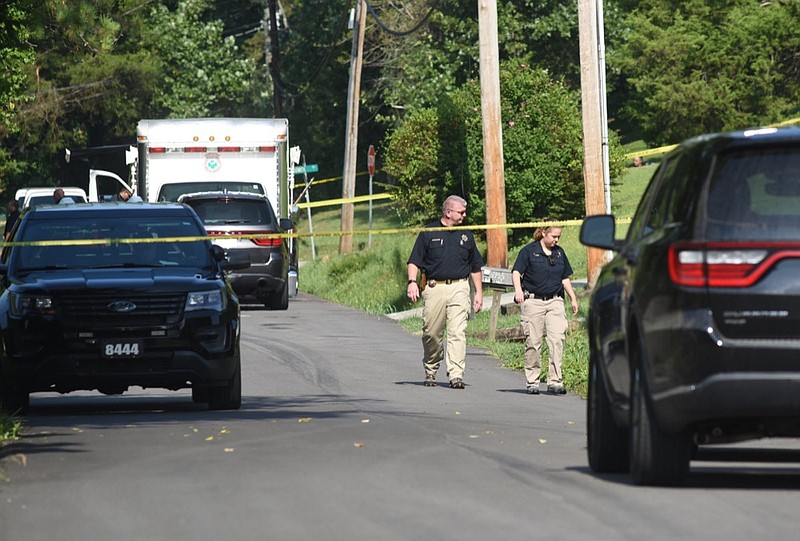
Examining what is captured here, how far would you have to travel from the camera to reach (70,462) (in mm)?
10242

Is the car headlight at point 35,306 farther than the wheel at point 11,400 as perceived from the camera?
No

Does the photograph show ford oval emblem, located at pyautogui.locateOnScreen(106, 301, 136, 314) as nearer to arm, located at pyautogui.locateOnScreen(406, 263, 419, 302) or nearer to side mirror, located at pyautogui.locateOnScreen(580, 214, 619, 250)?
arm, located at pyautogui.locateOnScreen(406, 263, 419, 302)

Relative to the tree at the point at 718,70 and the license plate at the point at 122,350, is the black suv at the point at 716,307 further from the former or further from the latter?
the tree at the point at 718,70

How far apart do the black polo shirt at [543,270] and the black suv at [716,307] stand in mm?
8525

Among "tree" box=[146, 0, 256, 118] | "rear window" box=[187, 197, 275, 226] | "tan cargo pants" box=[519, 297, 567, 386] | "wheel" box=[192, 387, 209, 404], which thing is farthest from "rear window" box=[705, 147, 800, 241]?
"tree" box=[146, 0, 256, 118]

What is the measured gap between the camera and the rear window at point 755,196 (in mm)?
8148

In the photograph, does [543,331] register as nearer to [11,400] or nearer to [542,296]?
[542,296]

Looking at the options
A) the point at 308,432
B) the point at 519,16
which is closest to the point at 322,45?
the point at 519,16

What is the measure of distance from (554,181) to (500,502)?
28480 millimetres

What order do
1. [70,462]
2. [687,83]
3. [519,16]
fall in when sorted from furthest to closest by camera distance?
[519,16] → [687,83] → [70,462]

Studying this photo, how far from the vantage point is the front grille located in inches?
547

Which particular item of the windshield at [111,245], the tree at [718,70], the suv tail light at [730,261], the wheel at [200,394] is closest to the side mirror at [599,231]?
the suv tail light at [730,261]

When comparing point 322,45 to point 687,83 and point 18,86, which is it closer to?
point 687,83

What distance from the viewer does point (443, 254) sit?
17453mm
